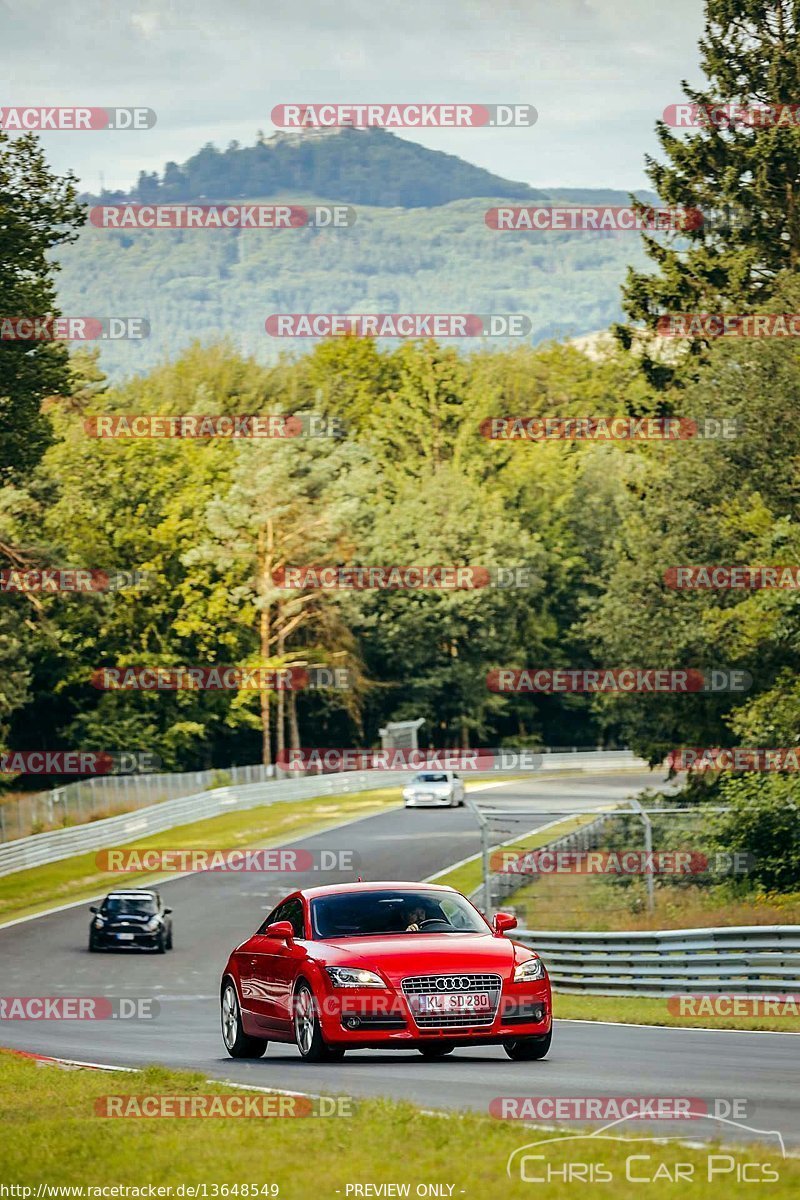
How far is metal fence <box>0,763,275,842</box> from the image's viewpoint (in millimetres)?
54250

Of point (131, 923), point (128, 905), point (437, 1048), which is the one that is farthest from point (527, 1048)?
point (128, 905)

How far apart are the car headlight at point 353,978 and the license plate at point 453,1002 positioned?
314 mm

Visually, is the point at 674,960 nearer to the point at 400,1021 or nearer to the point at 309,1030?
the point at 309,1030

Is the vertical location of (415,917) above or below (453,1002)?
above

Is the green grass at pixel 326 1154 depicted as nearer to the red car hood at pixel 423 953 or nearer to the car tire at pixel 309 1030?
the red car hood at pixel 423 953

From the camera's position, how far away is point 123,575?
76.3 m

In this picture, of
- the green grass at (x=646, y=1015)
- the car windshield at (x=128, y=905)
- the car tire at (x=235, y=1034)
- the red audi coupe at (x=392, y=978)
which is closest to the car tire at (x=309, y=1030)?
the red audi coupe at (x=392, y=978)

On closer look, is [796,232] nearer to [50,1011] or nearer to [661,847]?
[661,847]

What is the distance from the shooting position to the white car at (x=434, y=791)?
68000 mm

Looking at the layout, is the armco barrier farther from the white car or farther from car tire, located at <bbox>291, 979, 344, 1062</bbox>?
car tire, located at <bbox>291, 979, 344, 1062</bbox>

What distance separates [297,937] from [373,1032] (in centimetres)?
137

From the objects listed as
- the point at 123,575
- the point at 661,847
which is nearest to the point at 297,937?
the point at 661,847

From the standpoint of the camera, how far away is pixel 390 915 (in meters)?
14.9

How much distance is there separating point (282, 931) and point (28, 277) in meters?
35.5
